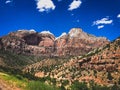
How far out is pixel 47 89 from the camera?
141 m

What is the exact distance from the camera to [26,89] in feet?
354

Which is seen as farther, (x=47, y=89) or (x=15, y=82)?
(x=47, y=89)

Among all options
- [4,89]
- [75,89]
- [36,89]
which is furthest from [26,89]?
[75,89]

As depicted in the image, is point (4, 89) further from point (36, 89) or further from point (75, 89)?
point (75, 89)

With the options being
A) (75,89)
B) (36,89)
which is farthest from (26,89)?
(75,89)

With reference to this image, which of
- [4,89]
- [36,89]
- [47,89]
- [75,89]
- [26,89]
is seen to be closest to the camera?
[4,89]

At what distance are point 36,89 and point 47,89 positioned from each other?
57.2 ft

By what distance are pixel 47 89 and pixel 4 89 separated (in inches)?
2467

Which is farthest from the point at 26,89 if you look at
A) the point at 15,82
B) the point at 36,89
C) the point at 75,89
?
the point at 75,89

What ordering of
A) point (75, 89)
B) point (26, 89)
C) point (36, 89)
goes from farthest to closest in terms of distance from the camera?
point (75, 89) → point (36, 89) → point (26, 89)

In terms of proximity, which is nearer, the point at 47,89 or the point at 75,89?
the point at 47,89

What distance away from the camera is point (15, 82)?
360ft

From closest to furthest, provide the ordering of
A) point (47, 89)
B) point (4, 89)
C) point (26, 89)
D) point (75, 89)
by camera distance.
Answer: point (4, 89), point (26, 89), point (47, 89), point (75, 89)

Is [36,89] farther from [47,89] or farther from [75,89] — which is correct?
[75,89]
